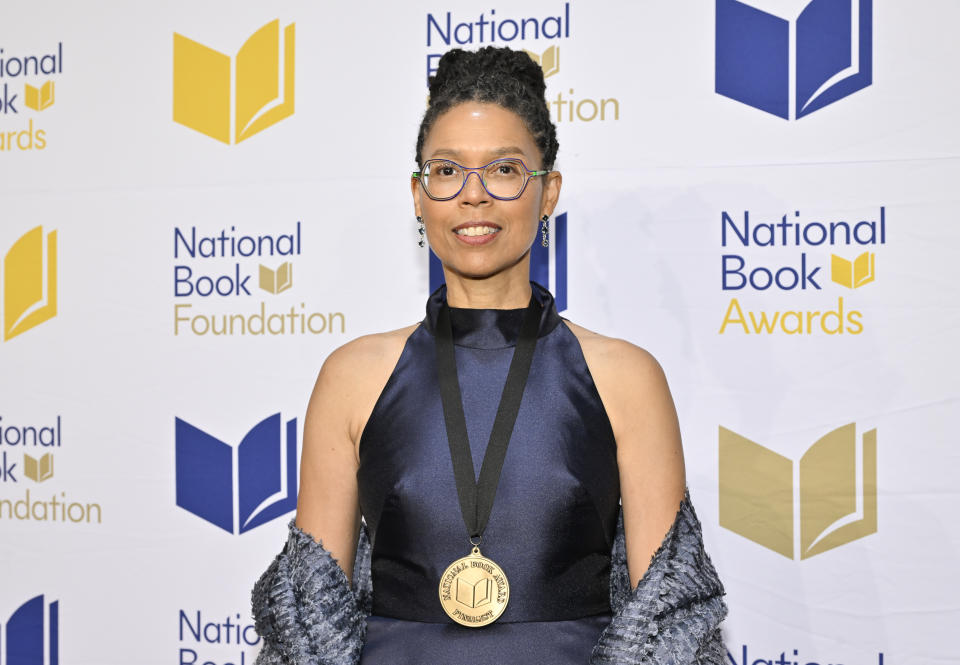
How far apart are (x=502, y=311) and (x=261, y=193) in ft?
3.01

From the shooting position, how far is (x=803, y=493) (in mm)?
1809

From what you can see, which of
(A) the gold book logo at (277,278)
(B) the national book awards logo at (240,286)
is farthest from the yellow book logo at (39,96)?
A: (A) the gold book logo at (277,278)

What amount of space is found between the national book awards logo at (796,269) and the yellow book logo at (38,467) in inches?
61.5

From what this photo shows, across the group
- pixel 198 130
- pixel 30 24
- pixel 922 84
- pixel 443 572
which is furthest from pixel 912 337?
pixel 30 24

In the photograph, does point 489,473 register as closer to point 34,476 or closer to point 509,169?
point 509,169

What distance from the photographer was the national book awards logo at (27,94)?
7.16ft

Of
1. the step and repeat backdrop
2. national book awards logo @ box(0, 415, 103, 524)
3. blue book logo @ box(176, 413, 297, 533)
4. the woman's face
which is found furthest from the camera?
national book awards logo @ box(0, 415, 103, 524)

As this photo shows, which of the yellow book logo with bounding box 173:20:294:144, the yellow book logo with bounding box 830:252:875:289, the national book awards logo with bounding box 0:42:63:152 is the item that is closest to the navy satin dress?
the yellow book logo with bounding box 830:252:875:289

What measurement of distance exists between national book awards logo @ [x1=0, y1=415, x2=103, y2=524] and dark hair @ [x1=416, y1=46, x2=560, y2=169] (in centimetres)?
130

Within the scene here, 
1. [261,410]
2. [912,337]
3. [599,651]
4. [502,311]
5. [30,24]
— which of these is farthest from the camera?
[30,24]

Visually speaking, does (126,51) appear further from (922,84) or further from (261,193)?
(922,84)

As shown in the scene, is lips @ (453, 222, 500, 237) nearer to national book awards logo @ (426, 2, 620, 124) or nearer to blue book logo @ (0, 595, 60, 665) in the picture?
national book awards logo @ (426, 2, 620, 124)

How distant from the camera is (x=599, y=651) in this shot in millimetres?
1182

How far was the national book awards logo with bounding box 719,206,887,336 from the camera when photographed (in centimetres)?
179
